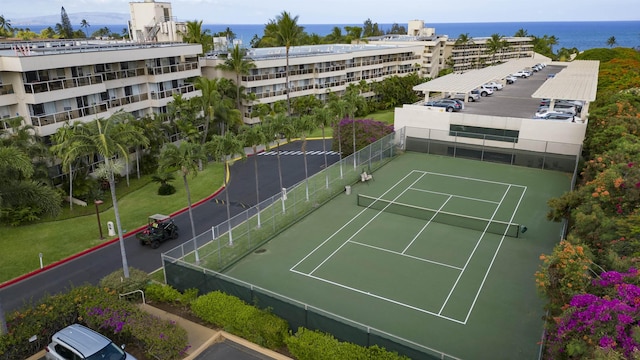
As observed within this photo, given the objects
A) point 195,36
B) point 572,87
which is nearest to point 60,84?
point 195,36

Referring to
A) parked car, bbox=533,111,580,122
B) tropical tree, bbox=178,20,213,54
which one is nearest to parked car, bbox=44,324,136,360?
parked car, bbox=533,111,580,122

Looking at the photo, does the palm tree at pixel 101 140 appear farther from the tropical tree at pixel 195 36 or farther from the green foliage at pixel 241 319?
the tropical tree at pixel 195 36

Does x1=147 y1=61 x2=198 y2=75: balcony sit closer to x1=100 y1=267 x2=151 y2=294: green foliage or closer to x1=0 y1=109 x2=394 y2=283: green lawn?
x1=0 y1=109 x2=394 y2=283: green lawn

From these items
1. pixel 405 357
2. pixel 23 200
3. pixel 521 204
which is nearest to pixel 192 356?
pixel 405 357

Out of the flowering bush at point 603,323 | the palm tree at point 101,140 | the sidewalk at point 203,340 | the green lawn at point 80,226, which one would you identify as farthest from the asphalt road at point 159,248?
the flowering bush at point 603,323

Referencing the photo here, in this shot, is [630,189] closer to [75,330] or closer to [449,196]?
[449,196]

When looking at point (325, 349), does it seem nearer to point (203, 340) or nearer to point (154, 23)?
point (203, 340)
